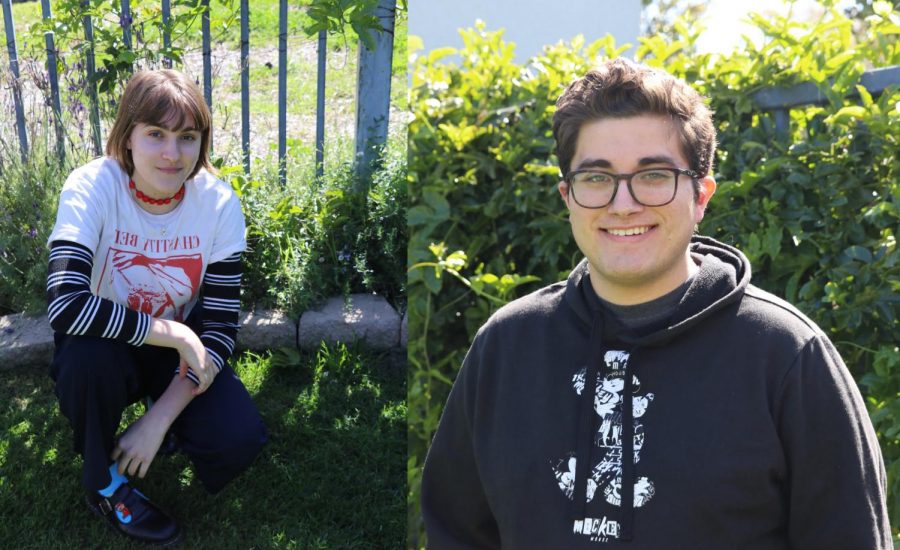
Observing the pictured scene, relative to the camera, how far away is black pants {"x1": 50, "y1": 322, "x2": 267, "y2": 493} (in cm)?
257

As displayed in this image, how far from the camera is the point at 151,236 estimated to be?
266 centimetres

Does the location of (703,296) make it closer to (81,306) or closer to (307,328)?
(81,306)

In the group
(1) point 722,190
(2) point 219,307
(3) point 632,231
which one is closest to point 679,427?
(3) point 632,231

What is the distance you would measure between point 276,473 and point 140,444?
450 millimetres

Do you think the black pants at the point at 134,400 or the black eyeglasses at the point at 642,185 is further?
the black pants at the point at 134,400

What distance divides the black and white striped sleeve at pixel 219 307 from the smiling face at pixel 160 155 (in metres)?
0.26

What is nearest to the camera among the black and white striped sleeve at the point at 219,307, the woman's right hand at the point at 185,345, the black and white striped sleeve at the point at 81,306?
the black and white striped sleeve at the point at 81,306

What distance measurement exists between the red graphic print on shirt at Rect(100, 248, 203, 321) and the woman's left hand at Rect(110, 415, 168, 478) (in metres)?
0.32

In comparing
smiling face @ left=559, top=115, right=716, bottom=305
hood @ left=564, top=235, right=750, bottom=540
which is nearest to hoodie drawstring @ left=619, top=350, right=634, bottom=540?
hood @ left=564, top=235, right=750, bottom=540

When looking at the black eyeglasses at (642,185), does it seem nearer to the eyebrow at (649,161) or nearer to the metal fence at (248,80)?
the eyebrow at (649,161)

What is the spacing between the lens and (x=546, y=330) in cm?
165

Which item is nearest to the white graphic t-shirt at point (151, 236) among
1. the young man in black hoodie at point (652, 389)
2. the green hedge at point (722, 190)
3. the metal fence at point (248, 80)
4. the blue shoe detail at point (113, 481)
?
the blue shoe detail at point (113, 481)

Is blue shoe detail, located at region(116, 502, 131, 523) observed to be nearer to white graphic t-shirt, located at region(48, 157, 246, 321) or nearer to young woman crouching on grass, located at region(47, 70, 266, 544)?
young woman crouching on grass, located at region(47, 70, 266, 544)

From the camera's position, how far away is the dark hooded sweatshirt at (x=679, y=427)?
54.4 inches
